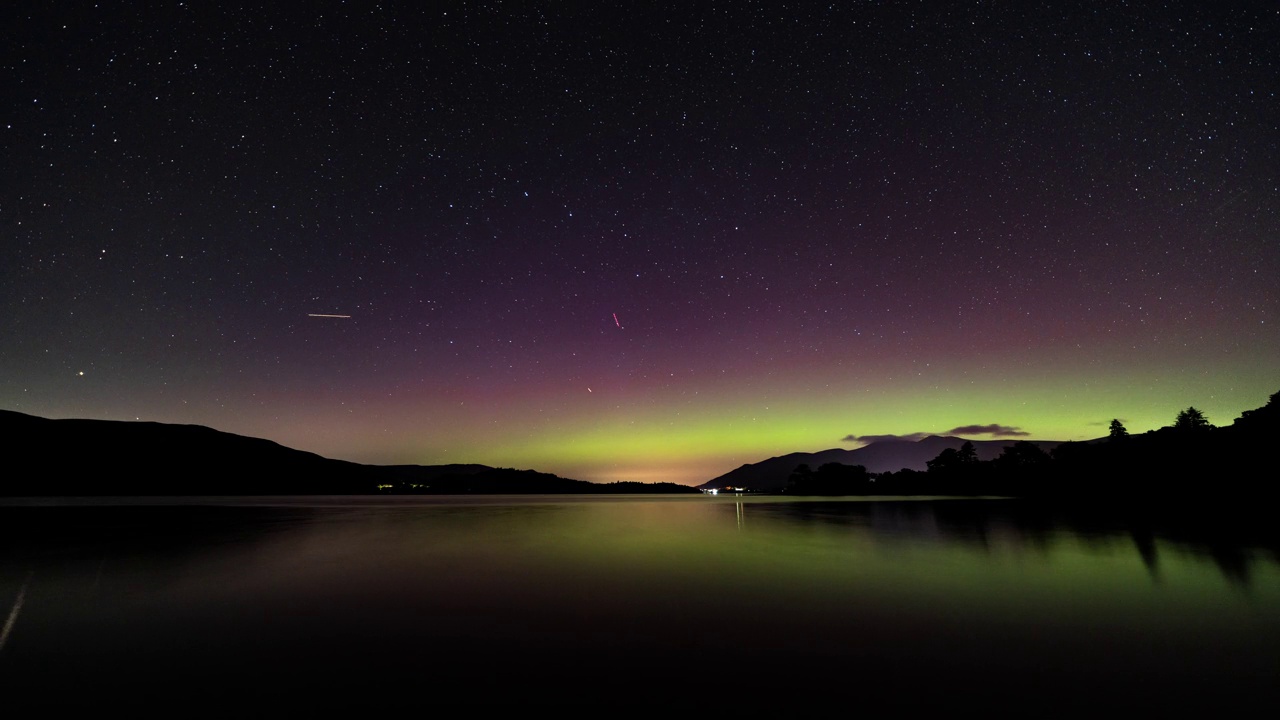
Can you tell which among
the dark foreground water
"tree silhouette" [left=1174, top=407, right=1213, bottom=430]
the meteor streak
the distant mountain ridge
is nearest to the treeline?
"tree silhouette" [left=1174, top=407, right=1213, bottom=430]

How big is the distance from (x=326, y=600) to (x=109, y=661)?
3.93m

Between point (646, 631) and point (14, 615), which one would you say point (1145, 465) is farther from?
point (14, 615)

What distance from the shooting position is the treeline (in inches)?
1980

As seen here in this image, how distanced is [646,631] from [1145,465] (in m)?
82.3

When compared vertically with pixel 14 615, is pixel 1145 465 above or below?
above

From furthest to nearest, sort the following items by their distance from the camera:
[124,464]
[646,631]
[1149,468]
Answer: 1. [124,464]
2. [1149,468]
3. [646,631]

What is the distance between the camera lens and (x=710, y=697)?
5.71 metres

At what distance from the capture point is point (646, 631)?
855 cm

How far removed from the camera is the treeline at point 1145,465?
165 ft

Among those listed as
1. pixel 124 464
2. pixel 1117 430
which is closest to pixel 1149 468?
pixel 1117 430

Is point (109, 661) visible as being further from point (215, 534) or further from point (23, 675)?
point (215, 534)

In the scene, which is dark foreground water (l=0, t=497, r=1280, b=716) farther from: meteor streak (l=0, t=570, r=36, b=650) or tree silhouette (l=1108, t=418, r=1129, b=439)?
tree silhouette (l=1108, t=418, r=1129, b=439)

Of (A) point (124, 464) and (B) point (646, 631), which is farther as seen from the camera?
(A) point (124, 464)

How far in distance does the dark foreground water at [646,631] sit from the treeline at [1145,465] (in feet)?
155
